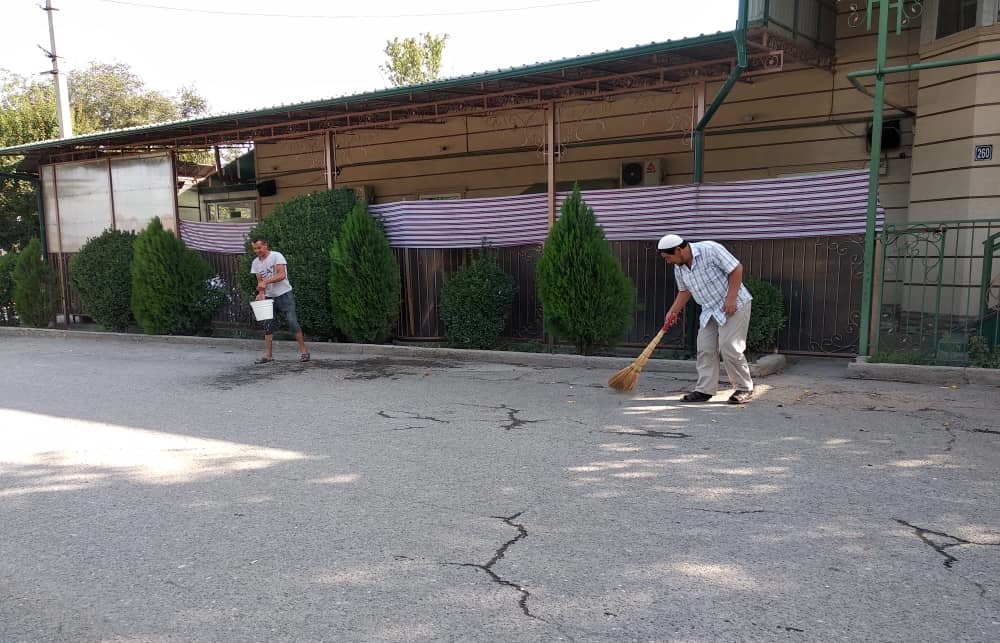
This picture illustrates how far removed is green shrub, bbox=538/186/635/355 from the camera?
8.47m

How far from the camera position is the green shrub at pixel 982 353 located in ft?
22.8

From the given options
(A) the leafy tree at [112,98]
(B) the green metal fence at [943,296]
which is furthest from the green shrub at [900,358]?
(A) the leafy tree at [112,98]

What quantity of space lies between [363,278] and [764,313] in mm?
5499

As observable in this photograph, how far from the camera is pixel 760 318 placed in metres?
8.27

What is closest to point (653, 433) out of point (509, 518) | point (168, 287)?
point (509, 518)

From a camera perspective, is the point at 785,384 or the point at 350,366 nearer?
the point at 785,384

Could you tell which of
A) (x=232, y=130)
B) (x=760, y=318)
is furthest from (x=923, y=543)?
(x=232, y=130)

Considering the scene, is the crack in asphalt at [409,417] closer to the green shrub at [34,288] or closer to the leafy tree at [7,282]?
the green shrub at [34,288]

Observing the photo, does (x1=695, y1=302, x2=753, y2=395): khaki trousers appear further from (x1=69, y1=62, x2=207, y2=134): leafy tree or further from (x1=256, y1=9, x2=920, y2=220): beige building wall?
(x1=69, y1=62, x2=207, y2=134): leafy tree

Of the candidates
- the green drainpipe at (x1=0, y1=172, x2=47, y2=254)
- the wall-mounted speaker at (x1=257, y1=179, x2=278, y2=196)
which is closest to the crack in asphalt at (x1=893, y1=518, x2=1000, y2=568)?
the wall-mounted speaker at (x1=257, y1=179, x2=278, y2=196)

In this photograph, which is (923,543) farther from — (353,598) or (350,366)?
(350,366)

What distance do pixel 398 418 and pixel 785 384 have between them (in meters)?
3.97

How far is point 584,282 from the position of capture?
8461mm

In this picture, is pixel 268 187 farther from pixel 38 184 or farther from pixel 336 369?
pixel 336 369
